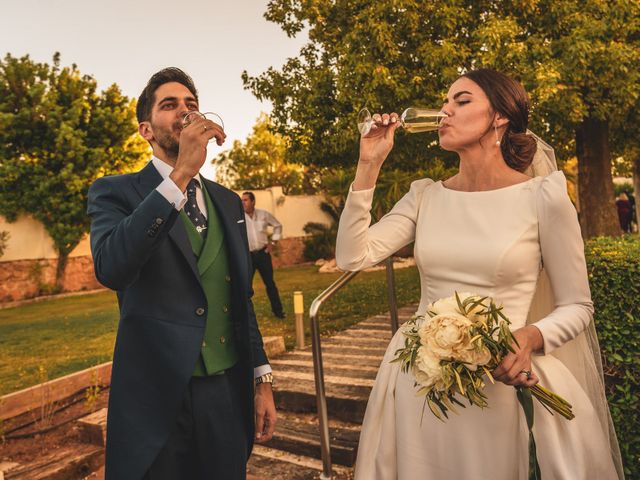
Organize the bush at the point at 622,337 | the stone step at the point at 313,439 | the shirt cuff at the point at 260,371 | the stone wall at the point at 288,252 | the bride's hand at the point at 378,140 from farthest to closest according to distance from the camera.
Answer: the stone wall at the point at 288,252, the stone step at the point at 313,439, the bush at the point at 622,337, the shirt cuff at the point at 260,371, the bride's hand at the point at 378,140

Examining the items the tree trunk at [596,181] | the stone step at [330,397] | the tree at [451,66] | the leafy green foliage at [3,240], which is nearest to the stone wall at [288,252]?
the leafy green foliage at [3,240]

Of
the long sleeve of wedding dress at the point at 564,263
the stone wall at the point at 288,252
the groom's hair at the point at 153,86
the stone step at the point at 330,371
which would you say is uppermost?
the stone wall at the point at 288,252

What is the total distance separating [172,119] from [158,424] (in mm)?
1200

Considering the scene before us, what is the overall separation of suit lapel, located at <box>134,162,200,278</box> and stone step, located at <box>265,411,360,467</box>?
277 cm

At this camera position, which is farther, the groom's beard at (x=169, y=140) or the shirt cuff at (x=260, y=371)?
the shirt cuff at (x=260, y=371)

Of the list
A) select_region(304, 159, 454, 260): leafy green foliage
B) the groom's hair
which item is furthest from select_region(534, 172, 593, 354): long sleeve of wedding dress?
select_region(304, 159, 454, 260): leafy green foliage

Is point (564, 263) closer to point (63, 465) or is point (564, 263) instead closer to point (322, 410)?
point (322, 410)

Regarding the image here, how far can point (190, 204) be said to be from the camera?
7.14 ft

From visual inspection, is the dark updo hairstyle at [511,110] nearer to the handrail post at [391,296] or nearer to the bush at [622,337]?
the bush at [622,337]

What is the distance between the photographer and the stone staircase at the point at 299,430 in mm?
3982

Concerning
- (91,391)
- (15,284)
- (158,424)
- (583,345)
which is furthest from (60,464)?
(15,284)

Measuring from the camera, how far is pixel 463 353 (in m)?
1.68

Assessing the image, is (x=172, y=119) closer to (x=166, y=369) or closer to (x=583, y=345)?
(x=166, y=369)

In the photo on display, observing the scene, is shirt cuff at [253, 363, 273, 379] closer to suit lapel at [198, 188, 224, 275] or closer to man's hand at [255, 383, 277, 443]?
man's hand at [255, 383, 277, 443]
